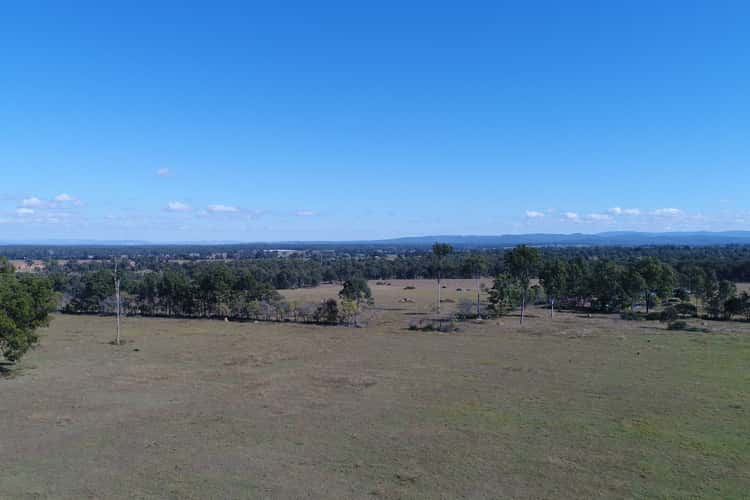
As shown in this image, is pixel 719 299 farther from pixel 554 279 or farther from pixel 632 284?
pixel 554 279

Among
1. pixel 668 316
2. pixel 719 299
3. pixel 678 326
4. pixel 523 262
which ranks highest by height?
pixel 523 262

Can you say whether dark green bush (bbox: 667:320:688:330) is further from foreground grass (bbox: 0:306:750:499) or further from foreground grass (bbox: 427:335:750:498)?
foreground grass (bbox: 427:335:750:498)

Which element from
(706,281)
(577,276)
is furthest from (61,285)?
(706,281)

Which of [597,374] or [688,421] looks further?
[597,374]

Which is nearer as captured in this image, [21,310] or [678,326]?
[21,310]

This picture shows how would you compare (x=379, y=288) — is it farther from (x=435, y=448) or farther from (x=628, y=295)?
(x=435, y=448)

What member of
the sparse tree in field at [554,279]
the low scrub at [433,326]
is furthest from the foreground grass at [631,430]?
the sparse tree in field at [554,279]

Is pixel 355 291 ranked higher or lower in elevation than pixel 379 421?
higher

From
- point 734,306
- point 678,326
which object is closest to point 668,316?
point 678,326

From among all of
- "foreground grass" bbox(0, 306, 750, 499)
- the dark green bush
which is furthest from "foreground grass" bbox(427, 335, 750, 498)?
the dark green bush
